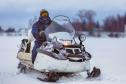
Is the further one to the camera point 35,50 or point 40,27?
point 40,27

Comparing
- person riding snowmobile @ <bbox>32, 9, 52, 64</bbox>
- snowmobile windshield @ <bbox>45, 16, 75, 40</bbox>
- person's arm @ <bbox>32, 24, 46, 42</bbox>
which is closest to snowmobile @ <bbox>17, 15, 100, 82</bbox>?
snowmobile windshield @ <bbox>45, 16, 75, 40</bbox>

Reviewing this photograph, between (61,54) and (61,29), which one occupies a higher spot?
(61,29)

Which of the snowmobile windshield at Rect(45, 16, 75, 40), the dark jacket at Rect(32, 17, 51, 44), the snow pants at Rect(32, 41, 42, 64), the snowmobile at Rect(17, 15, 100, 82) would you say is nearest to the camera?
the snowmobile at Rect(17, 15, 100, 82)

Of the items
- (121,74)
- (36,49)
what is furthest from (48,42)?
(121,74)

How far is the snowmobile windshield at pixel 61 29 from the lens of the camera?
11617 mm

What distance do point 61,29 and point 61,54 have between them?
4.09 ft

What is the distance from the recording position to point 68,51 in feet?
36.4

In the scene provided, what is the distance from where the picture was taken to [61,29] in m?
11.9

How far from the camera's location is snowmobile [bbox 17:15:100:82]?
35.2 ft

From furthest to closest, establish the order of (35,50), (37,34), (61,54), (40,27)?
(40,27), (37,34), (35,50), (61,54)

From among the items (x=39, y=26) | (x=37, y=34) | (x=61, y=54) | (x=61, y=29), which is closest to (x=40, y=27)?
(x=39, y=26)

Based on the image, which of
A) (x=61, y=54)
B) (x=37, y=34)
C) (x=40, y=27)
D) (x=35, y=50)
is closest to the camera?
(x=61, y=54)

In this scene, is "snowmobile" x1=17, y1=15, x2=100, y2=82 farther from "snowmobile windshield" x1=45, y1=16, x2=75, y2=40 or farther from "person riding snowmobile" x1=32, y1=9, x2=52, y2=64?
"person riding snowmobile" x1=32, y1=9, x2=52, y2=64

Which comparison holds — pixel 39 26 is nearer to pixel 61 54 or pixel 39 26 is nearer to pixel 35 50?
pixel 35 50
